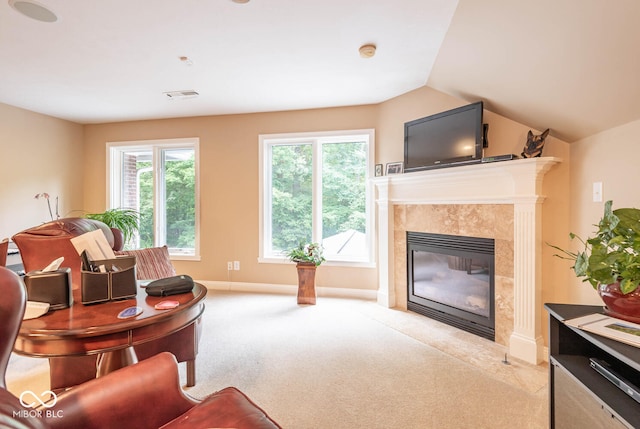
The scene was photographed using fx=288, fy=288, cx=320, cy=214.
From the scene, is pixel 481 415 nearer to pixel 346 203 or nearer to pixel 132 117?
pixel 346 203

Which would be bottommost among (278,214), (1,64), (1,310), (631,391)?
(631,391)

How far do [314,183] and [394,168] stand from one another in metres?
1.08

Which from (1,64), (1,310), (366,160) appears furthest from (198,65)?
(1,310)

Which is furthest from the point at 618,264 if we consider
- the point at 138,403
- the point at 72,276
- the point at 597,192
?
the point at 72,276

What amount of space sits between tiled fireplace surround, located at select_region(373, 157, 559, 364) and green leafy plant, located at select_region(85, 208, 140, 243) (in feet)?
12.0

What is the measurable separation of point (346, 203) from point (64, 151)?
4269mm

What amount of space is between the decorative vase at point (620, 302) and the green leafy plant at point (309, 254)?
2.56 metres

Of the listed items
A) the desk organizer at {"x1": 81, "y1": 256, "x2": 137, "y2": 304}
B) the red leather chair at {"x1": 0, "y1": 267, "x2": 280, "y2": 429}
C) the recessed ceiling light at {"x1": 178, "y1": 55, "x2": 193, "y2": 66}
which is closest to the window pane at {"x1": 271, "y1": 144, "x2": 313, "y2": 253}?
the recessed ceiling light at {"x1": 178, "y1": 55, "x2": 193, "y2": 66}

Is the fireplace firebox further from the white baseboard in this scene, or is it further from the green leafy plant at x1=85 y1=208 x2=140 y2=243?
the green leafy plant at x1=85 y1=208 x2=140 y2=243

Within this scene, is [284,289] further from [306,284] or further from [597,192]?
[597,192]

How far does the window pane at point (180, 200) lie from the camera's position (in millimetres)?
4297

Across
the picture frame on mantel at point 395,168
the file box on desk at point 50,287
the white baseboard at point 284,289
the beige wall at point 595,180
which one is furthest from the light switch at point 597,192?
the file box on desk at point 50,287

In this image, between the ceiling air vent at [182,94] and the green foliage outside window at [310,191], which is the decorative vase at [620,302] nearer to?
the green foliage outside window at [310,191]

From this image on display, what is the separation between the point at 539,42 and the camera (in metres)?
1.74
